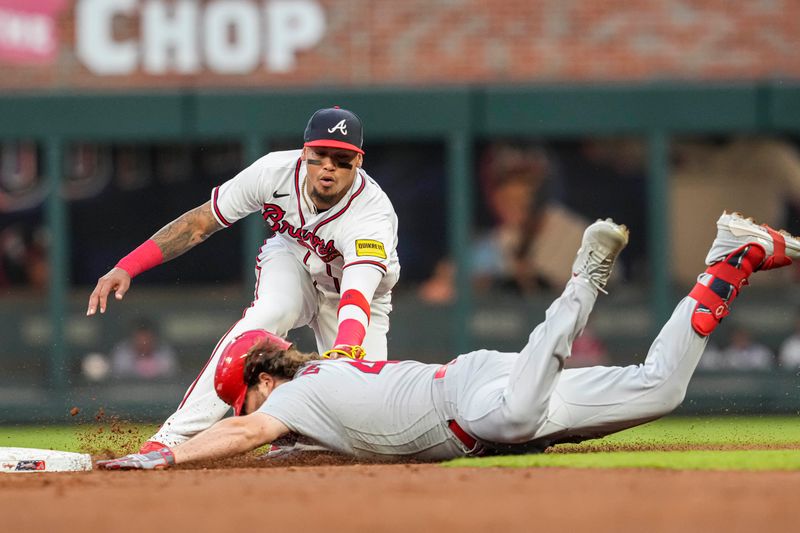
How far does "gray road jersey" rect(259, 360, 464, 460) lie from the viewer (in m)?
6.08

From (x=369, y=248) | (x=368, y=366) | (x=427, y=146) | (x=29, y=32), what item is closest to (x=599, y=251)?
(x=368, y=366)

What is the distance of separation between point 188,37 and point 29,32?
1619mm

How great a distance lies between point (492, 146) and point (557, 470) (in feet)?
30.6

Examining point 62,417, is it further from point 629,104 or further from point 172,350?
point 629,104

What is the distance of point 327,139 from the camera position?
7.14 meters

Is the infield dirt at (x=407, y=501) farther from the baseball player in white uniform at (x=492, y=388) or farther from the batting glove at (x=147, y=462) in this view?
the baseball player in white uniform at (x=492, y=388)

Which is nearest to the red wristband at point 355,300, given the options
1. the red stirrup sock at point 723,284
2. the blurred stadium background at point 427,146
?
the red stirrup sock at point 723,284

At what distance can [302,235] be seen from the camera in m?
7.52

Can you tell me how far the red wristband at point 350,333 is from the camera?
6.75m

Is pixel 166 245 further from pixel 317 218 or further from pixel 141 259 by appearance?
pixel 317 218

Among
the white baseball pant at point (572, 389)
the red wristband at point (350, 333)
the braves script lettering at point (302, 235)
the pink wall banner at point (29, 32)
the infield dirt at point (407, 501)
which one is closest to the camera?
the infield dirt at point (407, 501)

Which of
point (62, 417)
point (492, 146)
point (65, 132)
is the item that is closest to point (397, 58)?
point (492, 146)

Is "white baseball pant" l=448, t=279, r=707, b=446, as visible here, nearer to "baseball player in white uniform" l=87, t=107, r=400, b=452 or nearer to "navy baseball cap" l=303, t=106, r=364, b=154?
"baseball player in white uniform" l=87, t=107, r=400, b=452

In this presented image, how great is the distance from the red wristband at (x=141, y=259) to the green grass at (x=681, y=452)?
6.97 ft
